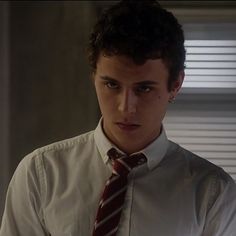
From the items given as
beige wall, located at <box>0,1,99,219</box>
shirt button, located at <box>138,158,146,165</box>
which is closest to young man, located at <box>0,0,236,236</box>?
shirt button, located at <box>138,158,146,165</box>

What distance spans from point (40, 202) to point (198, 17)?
846 millimetres

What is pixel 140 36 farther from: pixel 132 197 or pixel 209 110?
pixel 209 110

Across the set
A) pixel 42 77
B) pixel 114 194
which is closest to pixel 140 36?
pixel 114 194

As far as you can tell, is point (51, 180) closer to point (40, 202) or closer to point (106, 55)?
point (40, 202)

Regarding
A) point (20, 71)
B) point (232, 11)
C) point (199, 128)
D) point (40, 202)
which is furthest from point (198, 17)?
point (40, 202)

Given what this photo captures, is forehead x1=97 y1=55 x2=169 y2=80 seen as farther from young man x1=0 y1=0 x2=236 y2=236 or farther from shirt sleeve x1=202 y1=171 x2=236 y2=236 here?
shirt sleeve x1=202 y1=171 x2=236 y2=236

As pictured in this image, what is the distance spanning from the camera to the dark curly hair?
0.96 meters

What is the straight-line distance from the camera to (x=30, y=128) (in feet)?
5.39

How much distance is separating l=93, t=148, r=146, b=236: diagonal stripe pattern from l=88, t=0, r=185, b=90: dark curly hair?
0.57ft

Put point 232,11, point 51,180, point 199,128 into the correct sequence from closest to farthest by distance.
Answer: point 51,180, point 232,11, point 199,128

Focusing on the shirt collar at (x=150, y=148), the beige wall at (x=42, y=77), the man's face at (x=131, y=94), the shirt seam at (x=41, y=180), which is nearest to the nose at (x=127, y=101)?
the man's face at (x=131, y=94)

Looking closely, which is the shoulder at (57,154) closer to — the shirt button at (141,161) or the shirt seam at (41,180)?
the shirt seam at (41,180)

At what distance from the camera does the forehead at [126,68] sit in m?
0.95

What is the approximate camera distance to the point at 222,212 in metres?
1.04
